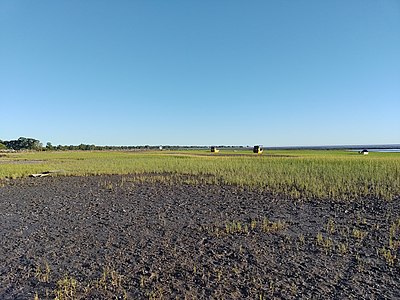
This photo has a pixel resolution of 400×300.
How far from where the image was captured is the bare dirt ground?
16.9 ft

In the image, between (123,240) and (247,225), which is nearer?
(123,240)

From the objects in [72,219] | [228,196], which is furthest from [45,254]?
[228,196]

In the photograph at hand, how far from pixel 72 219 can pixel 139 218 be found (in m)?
2.07

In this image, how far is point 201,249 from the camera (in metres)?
7.03

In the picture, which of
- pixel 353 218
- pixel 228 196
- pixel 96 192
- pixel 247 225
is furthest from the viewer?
pixel 96 192

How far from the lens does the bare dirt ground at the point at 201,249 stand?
5.14 metres

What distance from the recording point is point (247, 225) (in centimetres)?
894

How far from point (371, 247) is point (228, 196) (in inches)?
285

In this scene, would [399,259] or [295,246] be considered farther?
[295,246]

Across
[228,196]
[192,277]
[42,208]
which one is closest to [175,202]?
[228,196]

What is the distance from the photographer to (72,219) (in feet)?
32.7

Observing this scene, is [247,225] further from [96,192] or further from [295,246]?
[96,192]

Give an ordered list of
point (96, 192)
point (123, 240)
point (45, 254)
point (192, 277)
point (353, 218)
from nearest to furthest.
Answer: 1. point (192, 277)
2. point (45, 254)
3. point (123, 240)
4. point (353, 218)
5. point (96, 192)

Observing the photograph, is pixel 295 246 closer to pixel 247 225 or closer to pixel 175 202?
pixel 247 225
